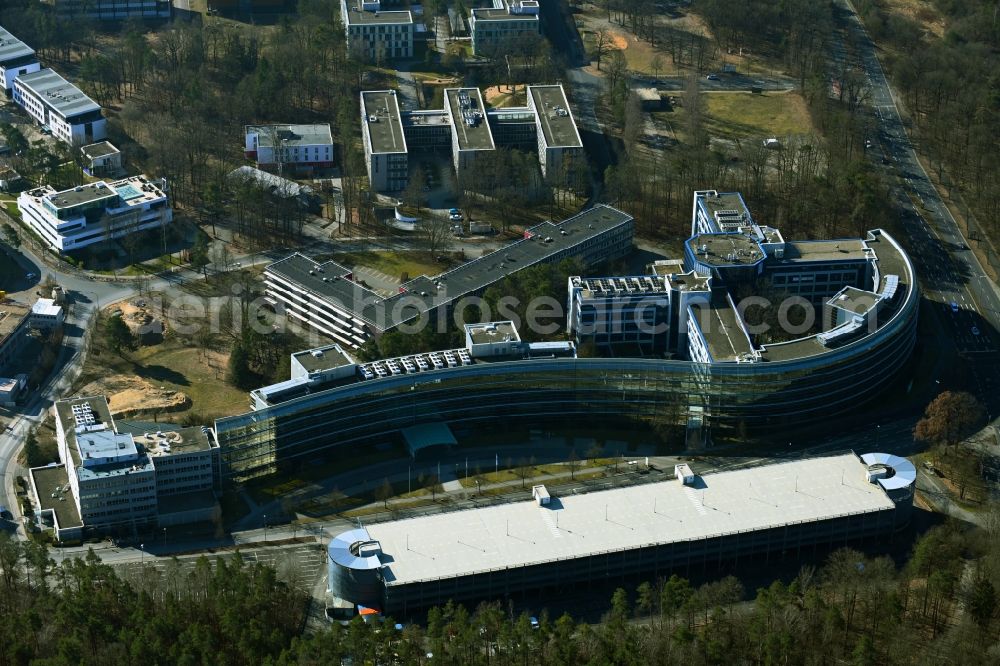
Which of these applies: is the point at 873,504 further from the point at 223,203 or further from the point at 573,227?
the point at 223,203

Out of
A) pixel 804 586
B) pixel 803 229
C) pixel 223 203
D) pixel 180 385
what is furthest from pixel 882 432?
pixel 223 203

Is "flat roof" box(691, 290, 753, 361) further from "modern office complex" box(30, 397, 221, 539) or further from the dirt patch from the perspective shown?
the dirt patch

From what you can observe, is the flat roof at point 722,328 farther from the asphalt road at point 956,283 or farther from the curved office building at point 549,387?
the asphalt road at point 956,283

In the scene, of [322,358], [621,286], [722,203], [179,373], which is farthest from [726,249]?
[179,373]

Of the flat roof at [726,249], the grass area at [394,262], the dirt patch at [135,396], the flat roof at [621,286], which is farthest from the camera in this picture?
the grass area at [394,262]

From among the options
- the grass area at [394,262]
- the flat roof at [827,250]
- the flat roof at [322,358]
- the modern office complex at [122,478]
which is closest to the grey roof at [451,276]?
the grass area at [394,262]

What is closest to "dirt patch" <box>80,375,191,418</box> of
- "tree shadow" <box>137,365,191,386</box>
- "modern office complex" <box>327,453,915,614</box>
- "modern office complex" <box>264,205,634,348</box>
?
"tree shadow" <box>137,365,191,386</box>
